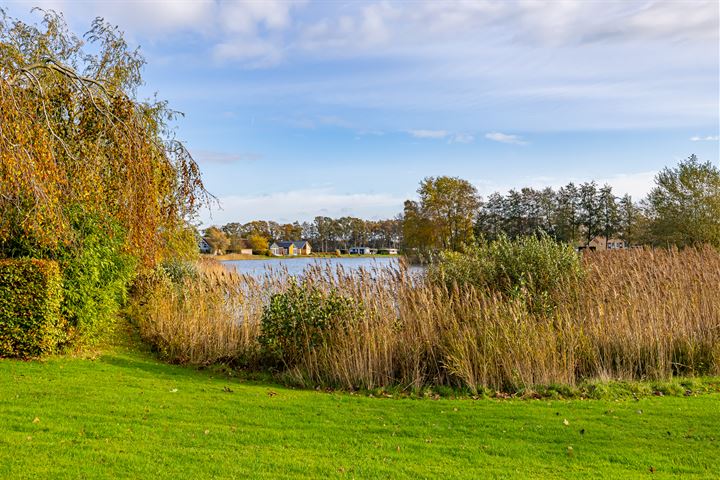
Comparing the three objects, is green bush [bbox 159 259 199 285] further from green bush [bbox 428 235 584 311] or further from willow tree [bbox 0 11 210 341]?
green bush [bbox 428 235 584 311]

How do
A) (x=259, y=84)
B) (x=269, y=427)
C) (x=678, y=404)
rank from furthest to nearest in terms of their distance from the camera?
(x=259, y=84), (x=678, y=404), (x=269, y=427)

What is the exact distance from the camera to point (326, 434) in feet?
15.7

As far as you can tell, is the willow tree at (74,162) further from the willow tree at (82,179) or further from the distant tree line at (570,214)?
the distant tree line at (570,214)

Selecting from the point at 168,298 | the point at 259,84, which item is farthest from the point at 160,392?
the point at 259,84

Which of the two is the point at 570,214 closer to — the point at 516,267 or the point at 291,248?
the point at 291,248

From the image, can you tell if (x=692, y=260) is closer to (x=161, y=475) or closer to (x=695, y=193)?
(x=161, y=475)

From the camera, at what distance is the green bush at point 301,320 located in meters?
7.55

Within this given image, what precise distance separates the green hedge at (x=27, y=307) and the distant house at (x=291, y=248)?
6070cm

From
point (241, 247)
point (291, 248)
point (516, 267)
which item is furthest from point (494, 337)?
point (291, 248)

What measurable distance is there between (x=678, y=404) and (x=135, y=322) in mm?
10208

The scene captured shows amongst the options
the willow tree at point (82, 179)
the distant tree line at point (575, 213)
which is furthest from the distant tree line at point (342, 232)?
the willow tree at point (82, 179)

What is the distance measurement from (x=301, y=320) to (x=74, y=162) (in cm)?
358

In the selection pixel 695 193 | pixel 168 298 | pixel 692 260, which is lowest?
pixel 168 298

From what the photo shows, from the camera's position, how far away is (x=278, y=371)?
783cm
